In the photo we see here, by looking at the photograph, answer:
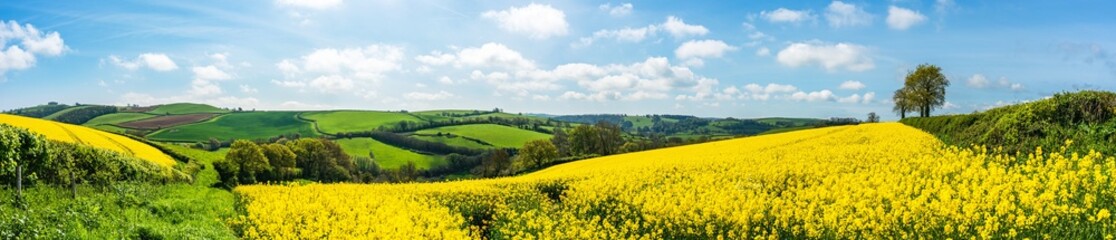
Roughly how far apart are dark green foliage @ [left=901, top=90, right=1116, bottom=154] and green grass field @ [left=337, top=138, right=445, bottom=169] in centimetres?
10653

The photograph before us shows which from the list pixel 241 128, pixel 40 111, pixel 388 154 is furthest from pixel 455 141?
pixel 40 111

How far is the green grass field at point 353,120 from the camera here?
6398 inches

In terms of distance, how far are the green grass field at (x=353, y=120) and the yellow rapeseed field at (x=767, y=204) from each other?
144997 millimetres

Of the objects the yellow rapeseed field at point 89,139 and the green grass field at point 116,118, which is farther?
the green grass field at point 116,118

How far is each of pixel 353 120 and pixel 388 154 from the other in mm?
55929

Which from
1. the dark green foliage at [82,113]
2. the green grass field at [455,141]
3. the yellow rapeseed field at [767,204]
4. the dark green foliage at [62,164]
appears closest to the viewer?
the yellow rapeseed field at [767,204]

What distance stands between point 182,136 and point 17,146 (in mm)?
135252

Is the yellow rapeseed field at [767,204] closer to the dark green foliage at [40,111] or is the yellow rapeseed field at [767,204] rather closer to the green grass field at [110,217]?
the green grass field at [110,217]

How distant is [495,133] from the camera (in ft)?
497

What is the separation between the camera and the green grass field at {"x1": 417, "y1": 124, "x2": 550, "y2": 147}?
14175cm

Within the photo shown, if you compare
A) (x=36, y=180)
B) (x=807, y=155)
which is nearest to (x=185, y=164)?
(x=36, y=180)

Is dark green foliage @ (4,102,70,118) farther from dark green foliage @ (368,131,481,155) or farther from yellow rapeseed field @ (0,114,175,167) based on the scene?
yellow rapeseed field @ (0,114,175,167)

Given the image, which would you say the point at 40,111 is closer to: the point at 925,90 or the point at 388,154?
the point at 388,154

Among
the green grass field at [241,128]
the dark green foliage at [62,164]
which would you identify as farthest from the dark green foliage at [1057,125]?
the green grass field at [241,128]
